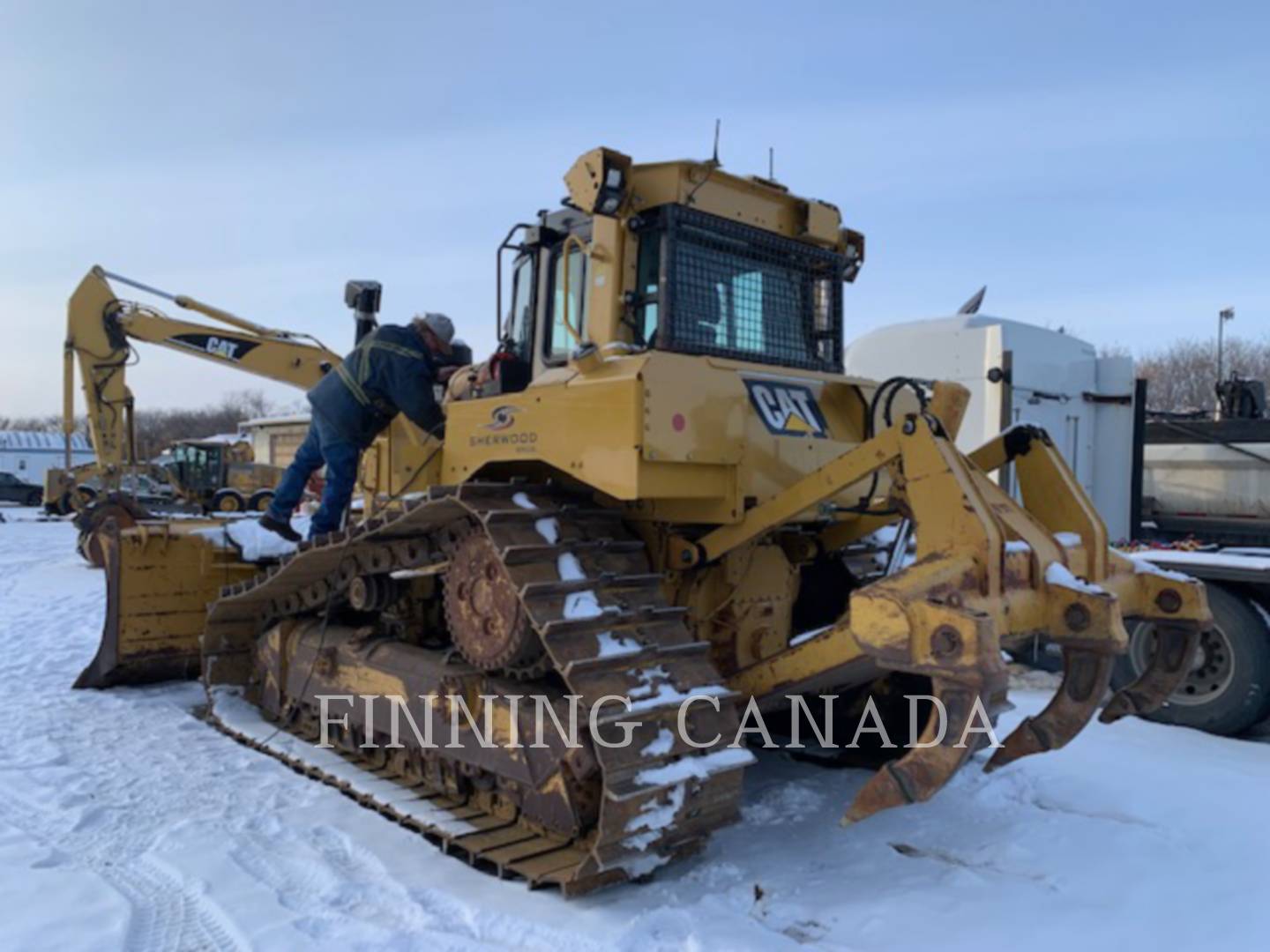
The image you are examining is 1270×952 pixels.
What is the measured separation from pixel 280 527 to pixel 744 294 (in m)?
3.85

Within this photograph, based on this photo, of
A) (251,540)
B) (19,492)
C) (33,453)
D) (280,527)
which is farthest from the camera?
(33,453)

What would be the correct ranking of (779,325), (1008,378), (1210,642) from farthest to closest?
(1008,378), (1210,642), (779,325)

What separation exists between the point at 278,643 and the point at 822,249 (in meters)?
4.26

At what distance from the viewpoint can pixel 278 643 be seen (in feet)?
21.5

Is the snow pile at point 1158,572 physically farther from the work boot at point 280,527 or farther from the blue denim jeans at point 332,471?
the work boot at point 280,527

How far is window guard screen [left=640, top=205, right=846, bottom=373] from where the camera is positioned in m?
4.95

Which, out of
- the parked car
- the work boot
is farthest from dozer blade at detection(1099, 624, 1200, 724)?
the parked car

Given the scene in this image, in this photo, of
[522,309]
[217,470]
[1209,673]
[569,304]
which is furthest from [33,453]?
[1209,673]

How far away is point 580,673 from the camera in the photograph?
3.85 meters

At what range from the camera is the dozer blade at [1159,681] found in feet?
15.1

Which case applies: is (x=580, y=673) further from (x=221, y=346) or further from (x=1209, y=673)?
(x=221, y=346)

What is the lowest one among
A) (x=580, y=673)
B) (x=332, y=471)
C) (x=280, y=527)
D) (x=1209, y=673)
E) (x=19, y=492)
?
(x=19, y=492)

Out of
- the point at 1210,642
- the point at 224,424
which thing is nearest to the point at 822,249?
the point at 1210,642

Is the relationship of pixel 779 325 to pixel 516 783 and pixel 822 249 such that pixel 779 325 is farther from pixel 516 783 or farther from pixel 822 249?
pixel 516 783
